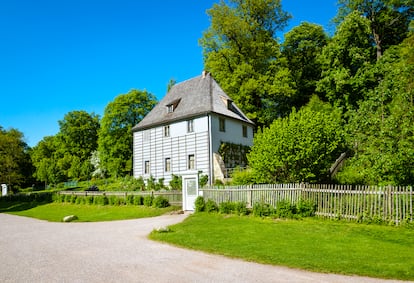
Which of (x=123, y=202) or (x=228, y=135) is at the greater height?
(x=228, y=135)

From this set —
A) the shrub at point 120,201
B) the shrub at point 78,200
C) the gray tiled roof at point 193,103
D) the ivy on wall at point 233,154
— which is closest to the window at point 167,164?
the gray tiled roof at point 193,103

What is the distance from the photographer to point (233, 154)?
29.7 meters

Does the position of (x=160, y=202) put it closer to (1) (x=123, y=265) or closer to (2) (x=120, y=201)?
(2) (x=120, y=201)

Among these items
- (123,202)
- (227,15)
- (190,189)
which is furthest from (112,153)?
(190,189)

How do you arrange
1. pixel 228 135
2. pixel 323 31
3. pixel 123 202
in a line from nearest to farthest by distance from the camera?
pixel 123 202 < pixel 228 135 < pixel 323 31

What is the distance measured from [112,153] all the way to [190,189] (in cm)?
2933

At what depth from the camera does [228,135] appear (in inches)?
1162

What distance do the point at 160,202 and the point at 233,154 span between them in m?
9.26

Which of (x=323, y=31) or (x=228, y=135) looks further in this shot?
(x=323, y=31)

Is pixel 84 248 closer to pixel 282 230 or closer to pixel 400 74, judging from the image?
pixel 282 230

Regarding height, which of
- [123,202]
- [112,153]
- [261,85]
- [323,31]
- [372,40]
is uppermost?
[323,31]

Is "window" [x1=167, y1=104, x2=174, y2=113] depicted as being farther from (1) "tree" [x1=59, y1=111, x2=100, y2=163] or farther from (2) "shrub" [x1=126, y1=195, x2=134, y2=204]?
(1) "tree" [x1=59, y1=111, x2=100, y2=163]

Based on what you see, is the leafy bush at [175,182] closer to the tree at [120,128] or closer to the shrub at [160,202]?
the shrub at [160,202]

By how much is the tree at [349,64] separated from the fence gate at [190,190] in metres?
19.3
